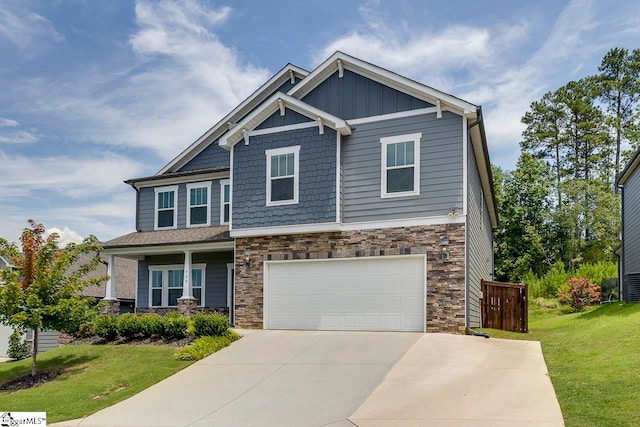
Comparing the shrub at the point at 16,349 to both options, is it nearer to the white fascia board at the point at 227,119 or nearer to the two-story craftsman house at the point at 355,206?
the two-story craftsman house at the point at 355,206

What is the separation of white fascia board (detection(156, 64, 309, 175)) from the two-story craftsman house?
409cm

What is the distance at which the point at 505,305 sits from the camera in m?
18.6

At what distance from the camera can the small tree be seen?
48.0 ft

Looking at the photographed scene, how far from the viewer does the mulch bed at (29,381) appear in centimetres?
1431

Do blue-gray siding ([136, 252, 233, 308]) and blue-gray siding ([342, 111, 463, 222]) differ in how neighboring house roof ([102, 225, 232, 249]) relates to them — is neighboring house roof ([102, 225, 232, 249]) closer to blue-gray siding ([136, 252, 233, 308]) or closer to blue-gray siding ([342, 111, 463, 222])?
blue-gray siding ([136, 252, 233, 308])

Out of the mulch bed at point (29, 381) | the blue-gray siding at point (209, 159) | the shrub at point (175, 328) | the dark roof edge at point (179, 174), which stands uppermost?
the blue-gray siding at point (209, 159)

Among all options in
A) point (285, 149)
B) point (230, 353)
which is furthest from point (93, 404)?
point (285, 149)

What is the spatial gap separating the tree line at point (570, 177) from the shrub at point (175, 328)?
25.6 metres

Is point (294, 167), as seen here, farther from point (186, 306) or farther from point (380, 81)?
point (186, 306)

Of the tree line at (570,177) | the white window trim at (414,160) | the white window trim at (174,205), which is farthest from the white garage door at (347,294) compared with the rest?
the tree line at (570,177)

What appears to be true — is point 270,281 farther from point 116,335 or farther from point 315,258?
point 116,335

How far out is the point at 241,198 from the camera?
61.5ft

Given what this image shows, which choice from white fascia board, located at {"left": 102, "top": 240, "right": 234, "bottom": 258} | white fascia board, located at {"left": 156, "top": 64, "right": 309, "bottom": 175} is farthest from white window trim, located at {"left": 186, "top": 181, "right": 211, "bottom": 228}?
white fascia board, located at {"left": 156, "top": 64, "right": 309, "bottom": 175}

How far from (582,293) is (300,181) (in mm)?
16912
